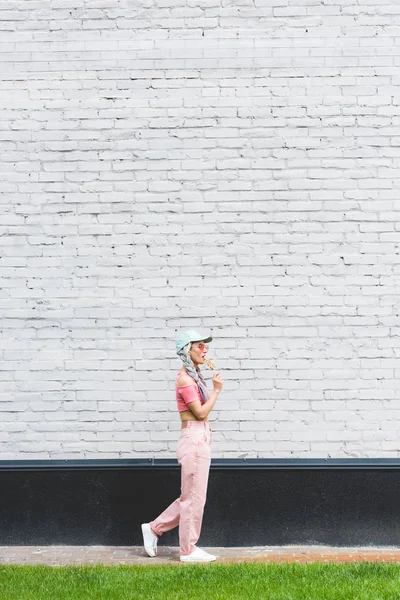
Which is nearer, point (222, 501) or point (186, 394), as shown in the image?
point (186, 394)

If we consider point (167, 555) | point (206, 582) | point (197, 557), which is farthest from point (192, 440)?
point (206, 582)

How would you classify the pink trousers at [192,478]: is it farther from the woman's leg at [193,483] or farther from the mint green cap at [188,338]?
the mint green cap at [188,338]

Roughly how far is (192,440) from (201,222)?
1.86m

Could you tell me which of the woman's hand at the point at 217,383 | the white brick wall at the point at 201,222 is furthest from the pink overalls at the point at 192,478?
the white brick wall at the point at 201,222

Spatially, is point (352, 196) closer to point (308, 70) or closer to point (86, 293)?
point (308, 70)

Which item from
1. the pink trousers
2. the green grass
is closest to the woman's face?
the pink trousers

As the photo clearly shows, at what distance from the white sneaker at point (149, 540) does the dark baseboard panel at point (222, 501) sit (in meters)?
0.41

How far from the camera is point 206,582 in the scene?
6.21 meters

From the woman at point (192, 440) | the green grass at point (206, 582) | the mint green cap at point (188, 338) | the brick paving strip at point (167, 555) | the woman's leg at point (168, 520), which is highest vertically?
the mint green cap at point (188, 338)

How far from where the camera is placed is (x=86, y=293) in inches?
308

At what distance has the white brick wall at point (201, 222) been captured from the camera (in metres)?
7.71

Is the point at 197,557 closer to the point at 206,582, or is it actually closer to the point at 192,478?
the point at 192,478

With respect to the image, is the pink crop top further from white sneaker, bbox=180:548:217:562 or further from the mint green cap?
white sneaker, bbox=180:548:217:562

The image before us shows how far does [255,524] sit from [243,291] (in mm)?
1895
